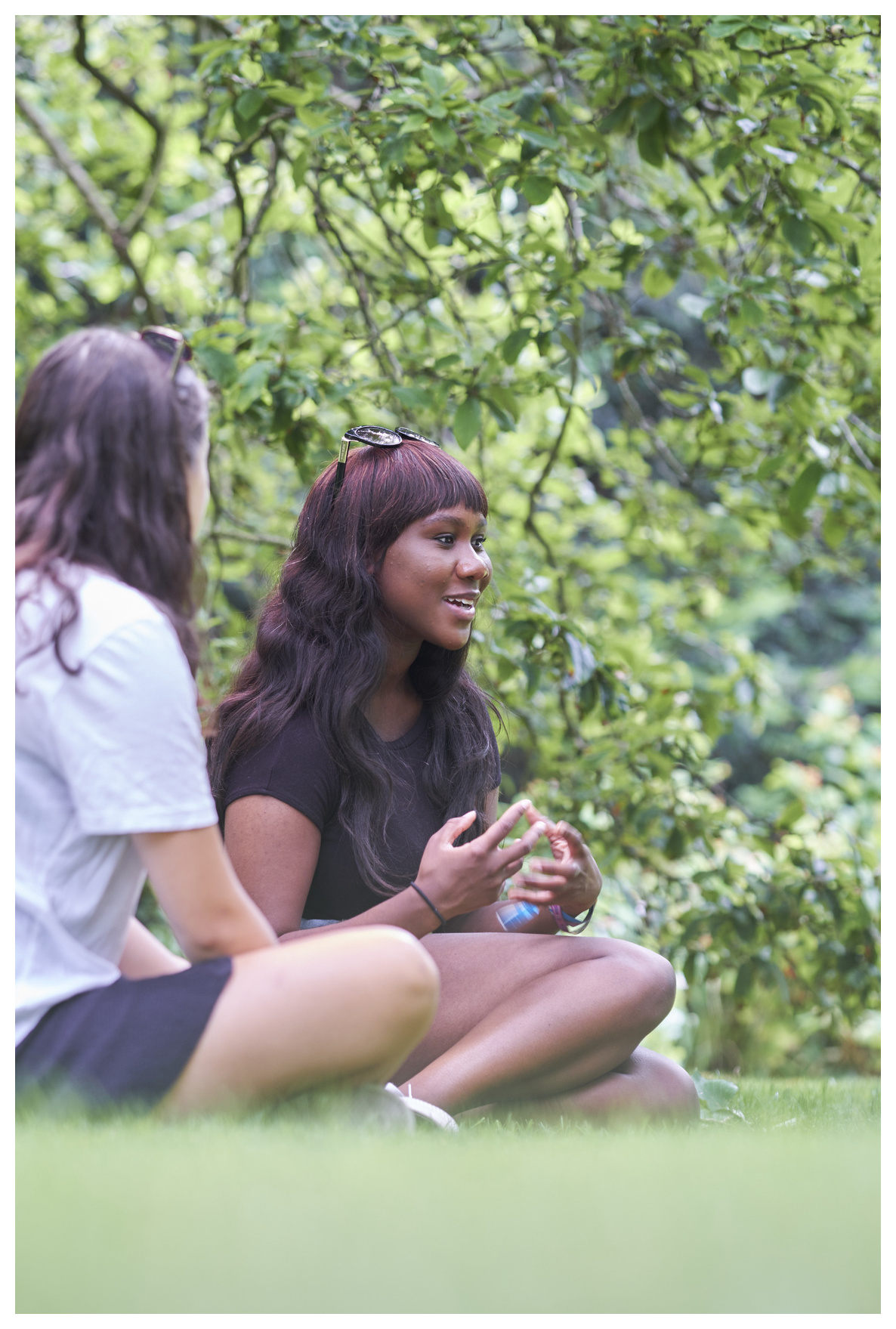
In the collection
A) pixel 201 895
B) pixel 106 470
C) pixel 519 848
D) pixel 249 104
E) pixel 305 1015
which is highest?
pixel 249 104

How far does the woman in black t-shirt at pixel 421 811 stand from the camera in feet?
7.79

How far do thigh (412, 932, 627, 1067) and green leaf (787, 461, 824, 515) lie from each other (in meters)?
1.87

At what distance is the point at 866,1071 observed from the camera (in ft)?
25.5

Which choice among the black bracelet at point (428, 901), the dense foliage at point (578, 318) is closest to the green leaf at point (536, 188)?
the dense foliage at point (578, 318)

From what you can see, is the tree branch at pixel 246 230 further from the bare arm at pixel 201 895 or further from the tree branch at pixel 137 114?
the bare arm at pixel 201 895

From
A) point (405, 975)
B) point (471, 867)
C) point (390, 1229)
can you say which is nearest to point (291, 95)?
point (471, 867)

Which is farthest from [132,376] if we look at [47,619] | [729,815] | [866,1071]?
[866,1071]

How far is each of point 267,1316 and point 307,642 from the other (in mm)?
1499

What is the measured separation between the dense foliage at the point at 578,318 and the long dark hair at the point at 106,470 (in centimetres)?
189

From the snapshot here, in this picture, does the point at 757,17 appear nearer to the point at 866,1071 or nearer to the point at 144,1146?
the point at 144,1146

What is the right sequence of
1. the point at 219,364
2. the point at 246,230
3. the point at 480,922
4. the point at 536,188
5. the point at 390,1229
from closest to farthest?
the point at 390,1229
the point at 480,922
the point at 536,188
the point at 219,364
the point at 246,230

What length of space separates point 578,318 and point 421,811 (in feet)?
6.81

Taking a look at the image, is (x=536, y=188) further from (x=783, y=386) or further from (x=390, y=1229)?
(x=390, y=1229)

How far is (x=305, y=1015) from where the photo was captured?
65.3 inches
